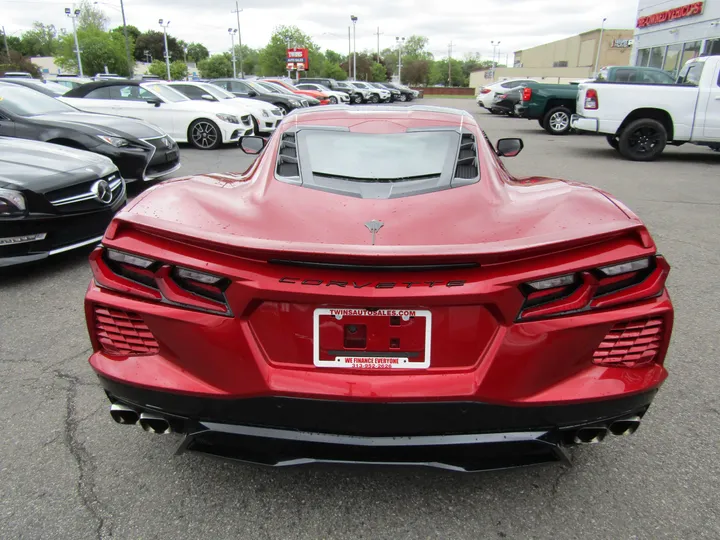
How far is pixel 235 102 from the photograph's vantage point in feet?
46.6

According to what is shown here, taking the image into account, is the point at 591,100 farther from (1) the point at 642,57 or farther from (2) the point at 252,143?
(1) the point at 642,57

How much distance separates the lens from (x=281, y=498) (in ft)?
7.01

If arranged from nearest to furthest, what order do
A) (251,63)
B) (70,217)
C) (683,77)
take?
(70,217)
(683,77)
(251,63)

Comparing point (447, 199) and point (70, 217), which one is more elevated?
point (447, 199)

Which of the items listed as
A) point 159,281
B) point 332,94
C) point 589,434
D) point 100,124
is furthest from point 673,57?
point 159,281

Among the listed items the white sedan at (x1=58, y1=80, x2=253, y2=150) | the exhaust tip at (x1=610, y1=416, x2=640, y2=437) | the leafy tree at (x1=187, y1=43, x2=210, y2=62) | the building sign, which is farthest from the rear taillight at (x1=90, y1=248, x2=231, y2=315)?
the leafy tree at (x1=187, y1=43, x2=210, y2=62)

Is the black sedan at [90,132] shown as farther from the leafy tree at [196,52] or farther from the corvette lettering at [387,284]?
the leafy tree at [196,52]

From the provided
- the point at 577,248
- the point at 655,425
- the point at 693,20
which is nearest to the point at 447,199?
the point at 577,248

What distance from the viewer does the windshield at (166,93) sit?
42.0 ft

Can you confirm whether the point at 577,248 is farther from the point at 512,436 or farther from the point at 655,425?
the point at 655,425

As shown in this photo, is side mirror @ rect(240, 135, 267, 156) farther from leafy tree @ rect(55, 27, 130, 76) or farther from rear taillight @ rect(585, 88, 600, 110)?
leafy tree @ rect(55, 27, 130, 76)

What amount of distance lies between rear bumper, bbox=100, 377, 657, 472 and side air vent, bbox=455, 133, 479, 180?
3.61ft

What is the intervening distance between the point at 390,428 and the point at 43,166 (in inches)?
174

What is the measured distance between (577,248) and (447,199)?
571mm
